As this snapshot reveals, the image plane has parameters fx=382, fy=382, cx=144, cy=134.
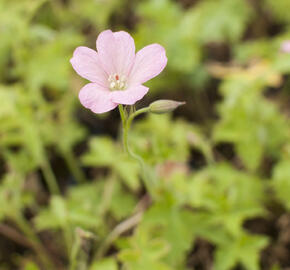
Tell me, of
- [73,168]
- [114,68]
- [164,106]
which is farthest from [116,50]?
[73,168]

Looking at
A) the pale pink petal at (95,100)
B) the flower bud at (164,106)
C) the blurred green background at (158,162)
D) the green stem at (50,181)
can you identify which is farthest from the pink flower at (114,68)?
the green stem at (50,181)

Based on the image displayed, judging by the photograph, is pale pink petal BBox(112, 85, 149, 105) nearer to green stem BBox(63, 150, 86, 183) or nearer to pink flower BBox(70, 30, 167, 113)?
pink flower BBox(70, 30, 167, 113)

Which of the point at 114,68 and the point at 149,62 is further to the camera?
the point at 114,68

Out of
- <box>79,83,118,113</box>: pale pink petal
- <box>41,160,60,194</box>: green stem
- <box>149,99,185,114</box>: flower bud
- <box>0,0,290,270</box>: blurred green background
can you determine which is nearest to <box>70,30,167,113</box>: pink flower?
<box>79,83,118,113</box>: pale pink petal

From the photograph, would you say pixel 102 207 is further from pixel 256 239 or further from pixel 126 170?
pixel 256 239

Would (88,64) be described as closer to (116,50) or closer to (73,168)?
(116,50)

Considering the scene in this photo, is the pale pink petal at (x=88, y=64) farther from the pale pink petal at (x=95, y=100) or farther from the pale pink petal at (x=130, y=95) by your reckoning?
the pale pink petal at (x=130, y=95)

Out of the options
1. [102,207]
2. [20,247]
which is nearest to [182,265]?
[102,207]
